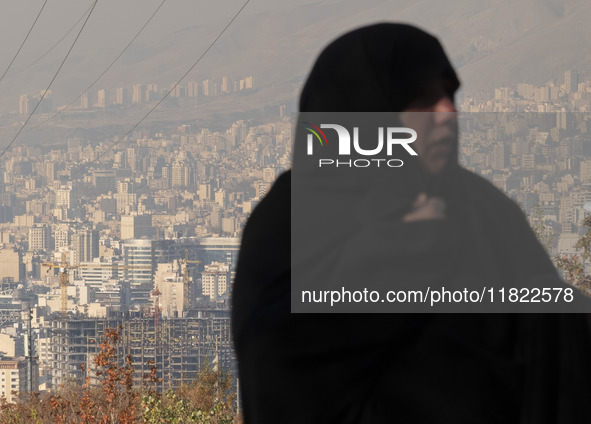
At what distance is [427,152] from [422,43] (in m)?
0.13

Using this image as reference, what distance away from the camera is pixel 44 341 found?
2694cm

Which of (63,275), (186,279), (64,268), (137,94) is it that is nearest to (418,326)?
(186,279)

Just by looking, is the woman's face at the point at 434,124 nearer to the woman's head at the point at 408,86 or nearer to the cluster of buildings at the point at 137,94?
the woman's head at the point at 408,86

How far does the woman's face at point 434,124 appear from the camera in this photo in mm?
941

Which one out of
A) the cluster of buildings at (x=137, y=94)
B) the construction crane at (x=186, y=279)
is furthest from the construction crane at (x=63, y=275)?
the cluster of buildings at (x=137, y=94)

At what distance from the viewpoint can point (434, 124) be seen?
939 mm

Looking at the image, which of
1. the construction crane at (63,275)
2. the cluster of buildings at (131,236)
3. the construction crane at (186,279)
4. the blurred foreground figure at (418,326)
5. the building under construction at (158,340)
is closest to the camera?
the blurred foreground figure at (418,326)

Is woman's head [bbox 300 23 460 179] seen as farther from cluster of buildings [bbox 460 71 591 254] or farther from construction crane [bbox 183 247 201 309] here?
construction crane [bbox 183 247 201 309]

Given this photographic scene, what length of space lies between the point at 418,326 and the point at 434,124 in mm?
232

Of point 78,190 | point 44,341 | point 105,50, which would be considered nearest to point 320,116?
point 44,341

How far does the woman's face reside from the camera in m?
0.94

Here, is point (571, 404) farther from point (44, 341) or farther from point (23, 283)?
point (23, 283)

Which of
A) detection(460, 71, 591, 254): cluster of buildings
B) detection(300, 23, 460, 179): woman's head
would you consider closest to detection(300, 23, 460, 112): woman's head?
detection(300, 23, 460, 179): woman's head
